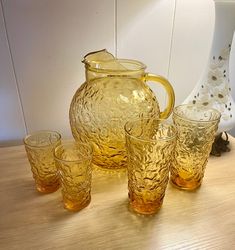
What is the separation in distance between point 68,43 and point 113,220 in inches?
17.5

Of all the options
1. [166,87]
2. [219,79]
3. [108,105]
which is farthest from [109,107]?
[219,79]

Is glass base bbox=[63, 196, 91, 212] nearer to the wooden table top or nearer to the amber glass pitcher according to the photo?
the wooden table top

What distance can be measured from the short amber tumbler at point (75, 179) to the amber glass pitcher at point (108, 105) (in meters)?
0.06

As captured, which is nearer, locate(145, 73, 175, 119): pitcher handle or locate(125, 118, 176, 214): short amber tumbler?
locate(125, 118, 176, 214): short amber tumbler

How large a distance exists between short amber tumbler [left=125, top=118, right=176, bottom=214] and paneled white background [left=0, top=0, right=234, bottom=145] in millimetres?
291

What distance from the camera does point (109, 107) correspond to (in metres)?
0.55

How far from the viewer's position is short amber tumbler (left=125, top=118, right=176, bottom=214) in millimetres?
444

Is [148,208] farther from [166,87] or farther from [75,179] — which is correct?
[166,87]

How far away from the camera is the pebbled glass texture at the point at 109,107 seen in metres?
0.55

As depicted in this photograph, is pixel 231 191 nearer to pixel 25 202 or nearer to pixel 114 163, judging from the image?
pixel 114 163

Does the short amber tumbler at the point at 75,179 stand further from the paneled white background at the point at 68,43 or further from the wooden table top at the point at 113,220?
the paneled white background at the point at 68,43

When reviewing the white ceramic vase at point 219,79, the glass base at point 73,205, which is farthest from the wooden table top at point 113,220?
the white ceramic vase at point 219,79

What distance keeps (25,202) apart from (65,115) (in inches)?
11.9

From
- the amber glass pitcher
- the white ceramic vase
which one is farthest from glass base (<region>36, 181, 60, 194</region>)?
the white ceramic vase
